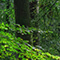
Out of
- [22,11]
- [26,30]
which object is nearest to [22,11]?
[22,11]

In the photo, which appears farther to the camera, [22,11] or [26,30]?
[22,11]

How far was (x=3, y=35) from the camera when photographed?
8.70 ft

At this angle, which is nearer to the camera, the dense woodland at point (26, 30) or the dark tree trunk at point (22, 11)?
the dense woodland at point (26, 30)

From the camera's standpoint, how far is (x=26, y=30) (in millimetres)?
2697

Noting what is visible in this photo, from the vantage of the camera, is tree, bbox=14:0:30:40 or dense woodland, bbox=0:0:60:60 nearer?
dense woodland, bbox=0:0:60:60

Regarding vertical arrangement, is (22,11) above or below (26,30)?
above

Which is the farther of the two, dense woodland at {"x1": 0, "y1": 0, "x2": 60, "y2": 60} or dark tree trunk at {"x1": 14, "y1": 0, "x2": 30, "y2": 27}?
dark tree trunk at {"x1": 14, "y1": 0, "x2": 30, "y2": 27}

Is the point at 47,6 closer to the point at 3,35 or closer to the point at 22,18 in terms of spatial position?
the point at 22,18

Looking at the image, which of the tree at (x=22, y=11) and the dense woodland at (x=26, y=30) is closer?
the dense woodland at (x=26, y=30)

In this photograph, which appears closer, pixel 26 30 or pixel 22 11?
pixel 26 30

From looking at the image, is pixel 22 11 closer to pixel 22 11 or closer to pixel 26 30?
pixel 22 11

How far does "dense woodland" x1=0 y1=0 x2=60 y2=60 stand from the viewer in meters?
2.74

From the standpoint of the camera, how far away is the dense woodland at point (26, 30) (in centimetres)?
274

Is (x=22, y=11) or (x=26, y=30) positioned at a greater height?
(x=22, y=11)
